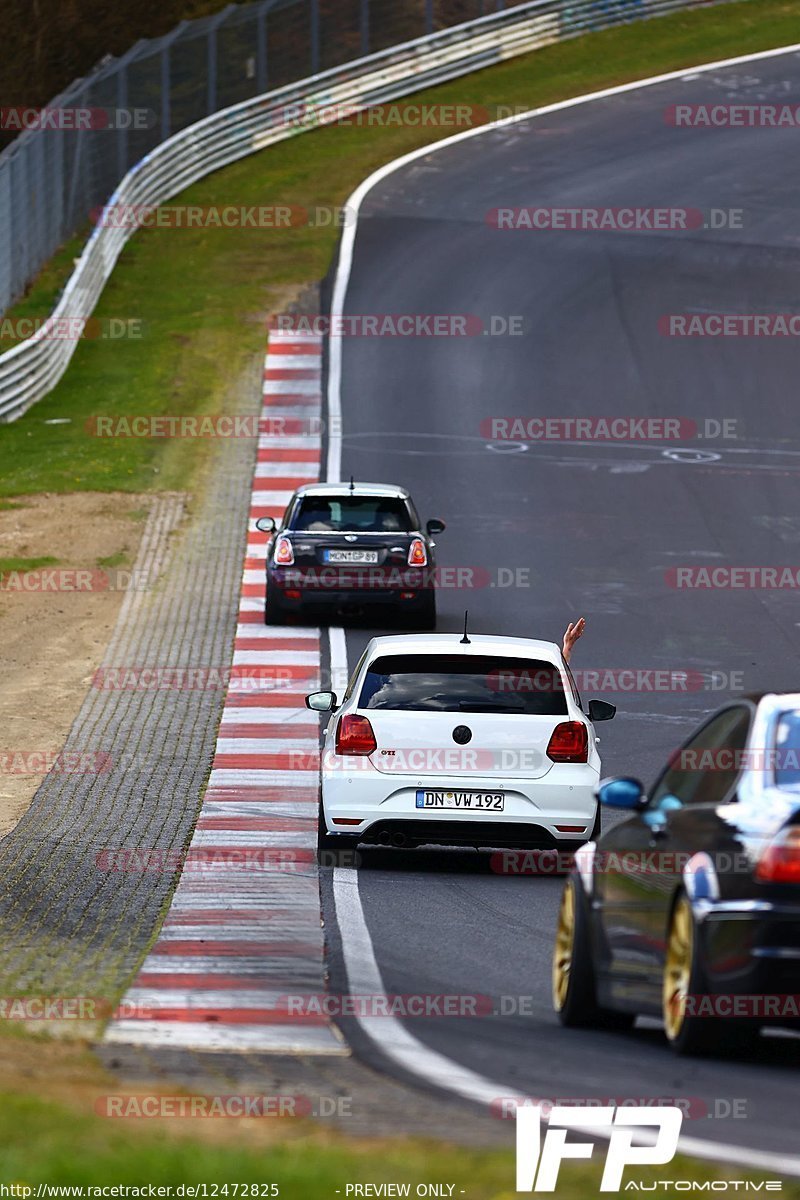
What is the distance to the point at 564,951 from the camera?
31.0 ft

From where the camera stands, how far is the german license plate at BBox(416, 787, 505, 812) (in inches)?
538

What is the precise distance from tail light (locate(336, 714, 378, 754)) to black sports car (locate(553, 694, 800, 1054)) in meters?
4.24

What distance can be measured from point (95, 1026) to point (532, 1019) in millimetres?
1848

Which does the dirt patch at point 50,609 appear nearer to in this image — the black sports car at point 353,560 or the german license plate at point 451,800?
the black sports car at point 353,560

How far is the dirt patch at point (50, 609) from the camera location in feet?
62.0

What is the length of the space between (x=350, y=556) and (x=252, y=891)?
36.5ft

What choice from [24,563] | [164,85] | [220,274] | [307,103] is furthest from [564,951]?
[307,103]

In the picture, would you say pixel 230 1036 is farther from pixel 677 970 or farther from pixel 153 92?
pixel 153 92

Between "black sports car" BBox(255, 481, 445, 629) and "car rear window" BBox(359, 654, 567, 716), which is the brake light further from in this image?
"black sports car" BBox(255, 481, 445, 629)

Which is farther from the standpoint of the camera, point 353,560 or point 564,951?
point 353,560

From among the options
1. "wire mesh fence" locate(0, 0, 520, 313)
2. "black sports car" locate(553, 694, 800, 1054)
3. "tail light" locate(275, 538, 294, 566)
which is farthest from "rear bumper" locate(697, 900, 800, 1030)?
"wire mesh fence" locate(0, 0, 520, 313)

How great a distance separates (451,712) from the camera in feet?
45.2

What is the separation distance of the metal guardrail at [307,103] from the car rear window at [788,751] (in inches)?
1242

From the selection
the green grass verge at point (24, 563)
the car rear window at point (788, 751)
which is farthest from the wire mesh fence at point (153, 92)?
the car rear window at point (788, 751)
